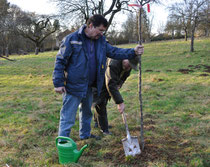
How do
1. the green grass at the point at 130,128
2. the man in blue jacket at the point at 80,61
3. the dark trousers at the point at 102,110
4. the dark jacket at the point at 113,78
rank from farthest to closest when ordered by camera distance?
the dark trousers at the point at 102,110 < the dark jacket at the point at 113,78 < the green grass at the point at 130,128 < the man in blue jacket at the point at 80,61

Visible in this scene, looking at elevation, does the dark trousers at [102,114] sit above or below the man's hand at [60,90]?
below

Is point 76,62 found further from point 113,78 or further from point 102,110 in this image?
point 102,110

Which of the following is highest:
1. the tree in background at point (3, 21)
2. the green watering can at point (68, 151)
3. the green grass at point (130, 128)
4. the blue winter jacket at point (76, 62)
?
the tree in background at point (3, 21)

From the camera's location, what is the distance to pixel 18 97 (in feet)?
22.9

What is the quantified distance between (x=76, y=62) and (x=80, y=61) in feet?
0.19

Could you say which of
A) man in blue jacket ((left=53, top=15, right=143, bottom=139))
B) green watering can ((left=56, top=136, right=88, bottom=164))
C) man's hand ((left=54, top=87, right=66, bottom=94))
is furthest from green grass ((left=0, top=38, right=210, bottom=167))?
man's hand ((left=54, top=87, right=66, bottom=94))

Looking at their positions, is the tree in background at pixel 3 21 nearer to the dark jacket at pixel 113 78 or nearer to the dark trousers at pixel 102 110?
the dark trousers at pixel 102 110

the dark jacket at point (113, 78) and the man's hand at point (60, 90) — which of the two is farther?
the dark jacket at point (113, 78)

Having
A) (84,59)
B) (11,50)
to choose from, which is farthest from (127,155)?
(11,50)

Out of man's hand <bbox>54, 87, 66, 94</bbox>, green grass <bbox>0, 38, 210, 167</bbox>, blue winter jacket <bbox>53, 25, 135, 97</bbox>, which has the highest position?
blue winter jacket <bbox>53, 25, 135, 97</bbox>

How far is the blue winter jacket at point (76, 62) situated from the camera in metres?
2.72

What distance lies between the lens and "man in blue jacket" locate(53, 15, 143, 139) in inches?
107

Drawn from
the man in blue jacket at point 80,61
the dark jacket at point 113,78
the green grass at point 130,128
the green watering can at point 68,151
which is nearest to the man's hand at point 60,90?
the man in blue jacket at point 80,61

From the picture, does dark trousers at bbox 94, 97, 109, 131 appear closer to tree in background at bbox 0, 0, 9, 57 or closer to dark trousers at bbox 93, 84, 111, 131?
dark trousers at bbox 93, 84, 111, 131
